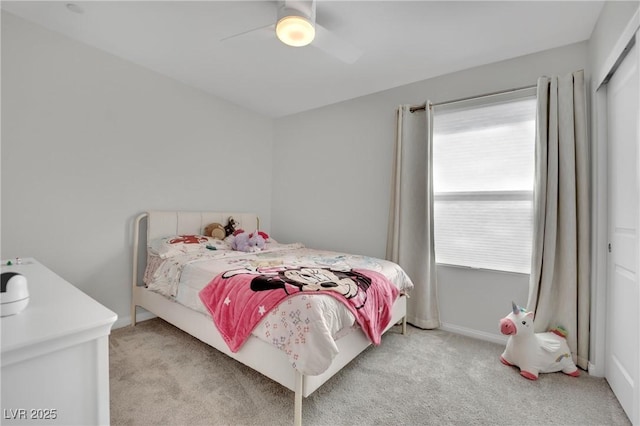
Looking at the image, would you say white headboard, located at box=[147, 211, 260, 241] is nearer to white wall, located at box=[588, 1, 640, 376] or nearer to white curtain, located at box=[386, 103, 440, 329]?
white curtain, located at box=[386, 103, 440, 329]

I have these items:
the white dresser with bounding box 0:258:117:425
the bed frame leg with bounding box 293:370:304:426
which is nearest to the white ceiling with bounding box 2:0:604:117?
the white dresser with bounding box 0:258:117:425

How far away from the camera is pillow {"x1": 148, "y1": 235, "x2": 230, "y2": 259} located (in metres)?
→ 2.64

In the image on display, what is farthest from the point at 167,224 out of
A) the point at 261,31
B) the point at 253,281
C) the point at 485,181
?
the point at 485,181

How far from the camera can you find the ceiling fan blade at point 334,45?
6.29ft

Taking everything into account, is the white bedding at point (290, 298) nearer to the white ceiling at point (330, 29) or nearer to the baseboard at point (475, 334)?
the baseboard at point (475, 334)

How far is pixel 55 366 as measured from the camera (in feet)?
2.57

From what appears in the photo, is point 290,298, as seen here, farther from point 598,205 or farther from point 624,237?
point 598,205

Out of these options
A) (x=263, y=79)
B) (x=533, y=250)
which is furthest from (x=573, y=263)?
(x=263, y=79)

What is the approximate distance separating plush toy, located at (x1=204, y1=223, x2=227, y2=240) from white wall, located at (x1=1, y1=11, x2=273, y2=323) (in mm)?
333

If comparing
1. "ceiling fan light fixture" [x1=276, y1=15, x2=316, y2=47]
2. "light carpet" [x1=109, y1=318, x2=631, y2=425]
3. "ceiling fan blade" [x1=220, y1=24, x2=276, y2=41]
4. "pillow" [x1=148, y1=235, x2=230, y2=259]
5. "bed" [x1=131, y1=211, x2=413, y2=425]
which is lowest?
"light carpet" [x1=109, y1=318, x2=631, y2=425]

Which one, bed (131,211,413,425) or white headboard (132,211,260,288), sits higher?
white headboard (132,211,260,288)

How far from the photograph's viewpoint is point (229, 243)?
3.14 meters

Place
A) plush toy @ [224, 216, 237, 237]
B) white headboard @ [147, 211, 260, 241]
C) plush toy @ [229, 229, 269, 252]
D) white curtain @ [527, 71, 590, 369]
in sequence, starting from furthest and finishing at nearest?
plush toy @ [224, 216, 237, 237] < plush toy @ [229, 229, 269, 252] < white headboard @ [147, 211, 260, 241] < white curtain @ [527, 71, 590, 369]

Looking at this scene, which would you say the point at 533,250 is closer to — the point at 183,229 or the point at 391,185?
the point at 391,185
